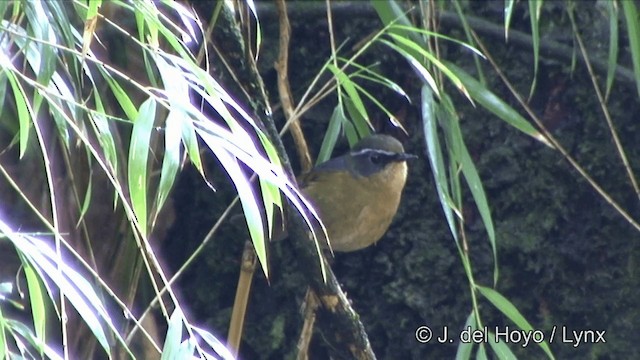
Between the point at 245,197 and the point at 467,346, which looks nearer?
the point at 245,197

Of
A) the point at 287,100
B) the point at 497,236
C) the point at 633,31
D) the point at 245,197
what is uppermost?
the point at 245,197

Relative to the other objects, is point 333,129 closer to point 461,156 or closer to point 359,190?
point 461,156

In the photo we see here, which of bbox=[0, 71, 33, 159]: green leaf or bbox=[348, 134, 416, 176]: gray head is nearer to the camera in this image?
bbox=[0, 71, 33, 159]: green leaf

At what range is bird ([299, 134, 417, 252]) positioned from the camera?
2.87 metres

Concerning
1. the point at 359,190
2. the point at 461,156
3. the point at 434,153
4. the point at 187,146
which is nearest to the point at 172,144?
the point at 187,146

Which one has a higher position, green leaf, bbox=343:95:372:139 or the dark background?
green leaf, bbox=343:95:372:139

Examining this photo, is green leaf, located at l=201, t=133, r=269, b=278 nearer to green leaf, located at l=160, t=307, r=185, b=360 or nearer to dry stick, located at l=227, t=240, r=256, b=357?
green leaf, located at l=160, t=307, r=185, b=360

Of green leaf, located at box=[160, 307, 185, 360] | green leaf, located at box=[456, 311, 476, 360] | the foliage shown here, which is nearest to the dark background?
the foliage

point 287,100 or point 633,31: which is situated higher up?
point 633,31

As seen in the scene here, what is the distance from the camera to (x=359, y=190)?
121 inches

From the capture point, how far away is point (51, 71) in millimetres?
1722

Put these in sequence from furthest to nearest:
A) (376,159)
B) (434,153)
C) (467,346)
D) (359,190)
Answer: (359,190) → (376,159) → (467,346) → (434,153)

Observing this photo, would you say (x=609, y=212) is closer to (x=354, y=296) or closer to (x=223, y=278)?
(x=354, y=296)

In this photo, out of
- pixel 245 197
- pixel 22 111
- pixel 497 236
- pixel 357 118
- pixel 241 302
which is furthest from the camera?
pixel 497 236
